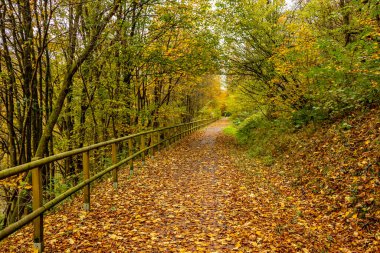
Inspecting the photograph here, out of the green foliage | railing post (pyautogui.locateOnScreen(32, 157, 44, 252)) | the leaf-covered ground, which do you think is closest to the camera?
railing post (pyautogui.locateOnScreen(32, 157, 44, 252))

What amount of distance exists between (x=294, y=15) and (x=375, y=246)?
40.1 feet

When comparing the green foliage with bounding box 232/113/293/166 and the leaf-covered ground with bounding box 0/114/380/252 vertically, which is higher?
the green foliage with bounding box 232/113/293/166

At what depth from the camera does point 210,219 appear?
18.5 feet

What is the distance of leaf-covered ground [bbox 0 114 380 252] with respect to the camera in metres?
4.50

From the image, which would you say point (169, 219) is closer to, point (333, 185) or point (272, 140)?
point (333, 185)

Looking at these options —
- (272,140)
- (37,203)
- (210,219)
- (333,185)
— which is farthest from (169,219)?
(272,140)

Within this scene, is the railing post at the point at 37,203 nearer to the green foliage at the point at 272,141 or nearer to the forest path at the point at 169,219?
the forest path at the point at 169,219

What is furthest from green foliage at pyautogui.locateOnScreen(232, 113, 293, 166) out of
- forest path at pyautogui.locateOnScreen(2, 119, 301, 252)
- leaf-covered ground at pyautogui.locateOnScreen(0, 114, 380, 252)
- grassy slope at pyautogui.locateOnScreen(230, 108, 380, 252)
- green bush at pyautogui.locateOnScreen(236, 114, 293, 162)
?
forest path at pyautogui.locateOnScreen(2, 119, 301, 252)

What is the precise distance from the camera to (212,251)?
436 centimetres

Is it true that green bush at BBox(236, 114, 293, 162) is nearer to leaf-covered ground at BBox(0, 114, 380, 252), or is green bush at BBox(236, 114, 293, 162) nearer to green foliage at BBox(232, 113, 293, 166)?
green foliage at BBox(232, 113, 293, 166)

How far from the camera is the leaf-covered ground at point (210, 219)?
4.50 m

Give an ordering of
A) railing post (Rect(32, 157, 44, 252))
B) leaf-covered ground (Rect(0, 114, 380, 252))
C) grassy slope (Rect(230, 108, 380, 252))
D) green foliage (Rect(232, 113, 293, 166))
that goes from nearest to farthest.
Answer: railing post (Rect(32, 157, 44, 252))
leaf-covered ground (Rect(0, 114, 380, 252))
grassy slope (Rect(230, 108, 380, 252))
green foliage (Rect(232, 113, 293, 166))

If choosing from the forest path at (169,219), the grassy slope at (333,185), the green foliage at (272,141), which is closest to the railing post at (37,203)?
the forest path at (169,219)

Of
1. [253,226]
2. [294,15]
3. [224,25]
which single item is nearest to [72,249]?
[253,226]
